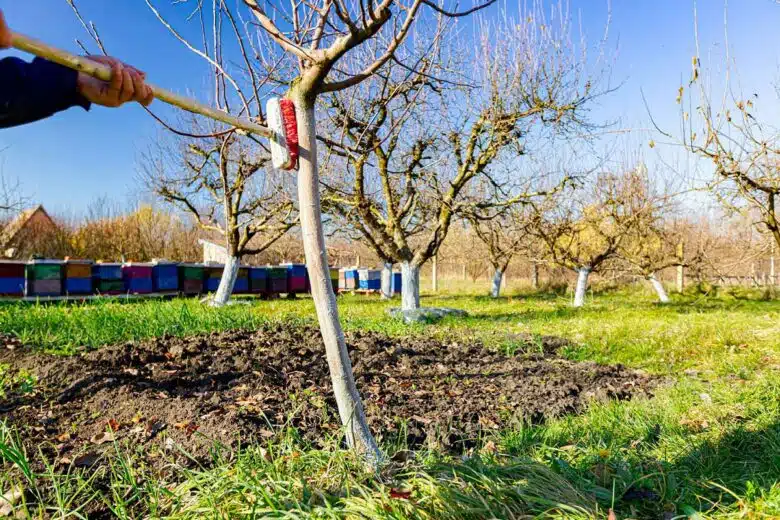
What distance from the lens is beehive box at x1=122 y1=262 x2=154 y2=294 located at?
13.2m

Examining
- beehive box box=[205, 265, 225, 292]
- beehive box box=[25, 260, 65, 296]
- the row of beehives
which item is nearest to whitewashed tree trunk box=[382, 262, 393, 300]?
the row of beehives

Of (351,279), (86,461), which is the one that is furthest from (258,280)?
(86,461)

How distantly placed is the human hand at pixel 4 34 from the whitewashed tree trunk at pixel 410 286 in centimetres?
871

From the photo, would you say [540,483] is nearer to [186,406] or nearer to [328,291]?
[328,291]

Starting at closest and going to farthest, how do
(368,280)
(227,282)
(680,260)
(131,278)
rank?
(227,282), (131,278), (680,260), (368,280)

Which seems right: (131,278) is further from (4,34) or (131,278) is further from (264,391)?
(4,34)

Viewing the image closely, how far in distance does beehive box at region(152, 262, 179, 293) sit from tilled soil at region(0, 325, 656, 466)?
940 centimetres

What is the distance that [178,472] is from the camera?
2.38 m

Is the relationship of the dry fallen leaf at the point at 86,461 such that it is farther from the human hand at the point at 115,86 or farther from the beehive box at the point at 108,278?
the beehive box at the point at 108,278

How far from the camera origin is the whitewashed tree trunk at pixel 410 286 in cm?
1007

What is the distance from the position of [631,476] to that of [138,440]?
2.46 metres

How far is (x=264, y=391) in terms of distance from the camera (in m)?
3.57

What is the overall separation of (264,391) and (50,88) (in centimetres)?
247

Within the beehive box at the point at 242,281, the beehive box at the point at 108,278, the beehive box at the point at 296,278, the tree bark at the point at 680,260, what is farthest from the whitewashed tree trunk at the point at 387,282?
the tree bark at the point at 680,260
